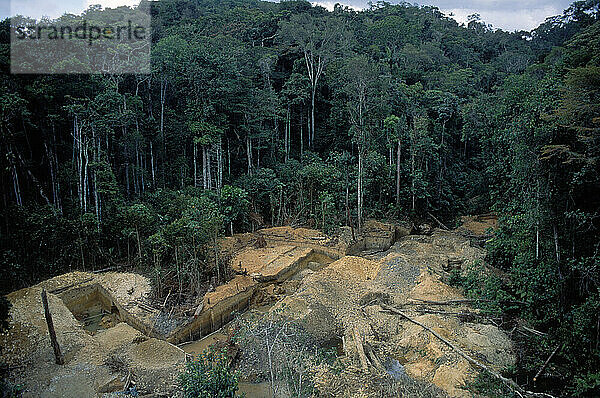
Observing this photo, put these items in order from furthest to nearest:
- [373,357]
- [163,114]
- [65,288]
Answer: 1. [163,114]
2. [65,288]
3. [373,357]

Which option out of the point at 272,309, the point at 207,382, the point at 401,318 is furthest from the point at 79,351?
the point at 401,318

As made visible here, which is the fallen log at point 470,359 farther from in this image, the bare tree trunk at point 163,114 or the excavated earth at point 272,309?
the bare tree trunk at point 163,114

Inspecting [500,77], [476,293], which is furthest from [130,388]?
[500,77]

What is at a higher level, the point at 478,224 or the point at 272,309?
the point at 478,224

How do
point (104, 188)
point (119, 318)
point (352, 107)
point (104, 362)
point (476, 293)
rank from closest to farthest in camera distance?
point (104, 362) < point (476, 293) < point (119, 318) < point (104, 188) < point (352, 107)

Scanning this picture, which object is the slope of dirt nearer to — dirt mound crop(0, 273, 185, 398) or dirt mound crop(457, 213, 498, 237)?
dirt mound crop(0, 273, 185, 398)

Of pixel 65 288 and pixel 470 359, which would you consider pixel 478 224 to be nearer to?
pixel 470 359

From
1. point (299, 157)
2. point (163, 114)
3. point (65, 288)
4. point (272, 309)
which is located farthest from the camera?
point (299, 157)

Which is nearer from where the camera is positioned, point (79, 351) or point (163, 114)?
point (79, 351)

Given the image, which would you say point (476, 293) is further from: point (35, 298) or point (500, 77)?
point (500, 77)
